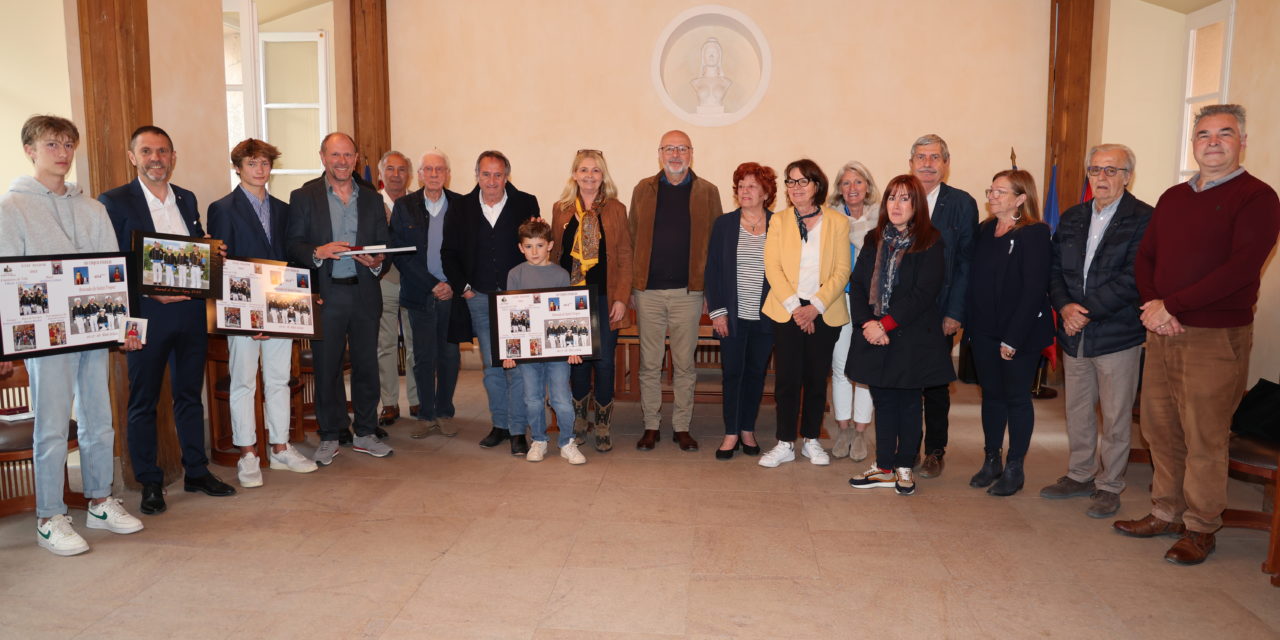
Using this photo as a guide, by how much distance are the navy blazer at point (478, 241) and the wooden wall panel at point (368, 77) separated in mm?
3046

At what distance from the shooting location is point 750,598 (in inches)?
112

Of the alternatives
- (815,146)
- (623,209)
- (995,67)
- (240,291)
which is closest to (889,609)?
(623,209)

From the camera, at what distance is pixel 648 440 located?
4758 millimetres

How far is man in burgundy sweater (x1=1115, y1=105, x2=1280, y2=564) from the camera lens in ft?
9.98

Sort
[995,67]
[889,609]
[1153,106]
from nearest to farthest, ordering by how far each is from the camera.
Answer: [889,609], [1153,106], [995,67]

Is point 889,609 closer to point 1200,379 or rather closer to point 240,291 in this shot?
point 1200,379

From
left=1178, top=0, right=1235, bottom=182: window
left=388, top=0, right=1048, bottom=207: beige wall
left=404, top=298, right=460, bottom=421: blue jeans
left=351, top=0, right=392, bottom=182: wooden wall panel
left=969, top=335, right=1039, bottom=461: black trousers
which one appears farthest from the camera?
left=351, top=0, right=392, bottom=182: wooden wall panel

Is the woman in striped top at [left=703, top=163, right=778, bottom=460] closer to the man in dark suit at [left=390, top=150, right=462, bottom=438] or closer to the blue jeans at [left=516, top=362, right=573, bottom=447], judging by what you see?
the blue jeans at [left=516, top=362, right=573, bottom=447]

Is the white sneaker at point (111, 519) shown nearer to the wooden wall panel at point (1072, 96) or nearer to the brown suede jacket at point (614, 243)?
the brown suede jacket at point (614, 243)

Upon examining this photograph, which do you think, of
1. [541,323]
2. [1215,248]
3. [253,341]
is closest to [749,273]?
[541,323]

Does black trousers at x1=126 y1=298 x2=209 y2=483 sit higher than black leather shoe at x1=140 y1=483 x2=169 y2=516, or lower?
higher

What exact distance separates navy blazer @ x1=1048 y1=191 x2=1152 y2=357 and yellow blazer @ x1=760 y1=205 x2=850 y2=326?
0.98m

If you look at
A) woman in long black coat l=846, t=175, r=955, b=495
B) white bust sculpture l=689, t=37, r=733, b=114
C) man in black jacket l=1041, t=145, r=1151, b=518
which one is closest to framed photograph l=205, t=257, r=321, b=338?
woman in long black coat l=846, t=175, r=955, b=495

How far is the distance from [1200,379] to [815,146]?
467 centimetres
